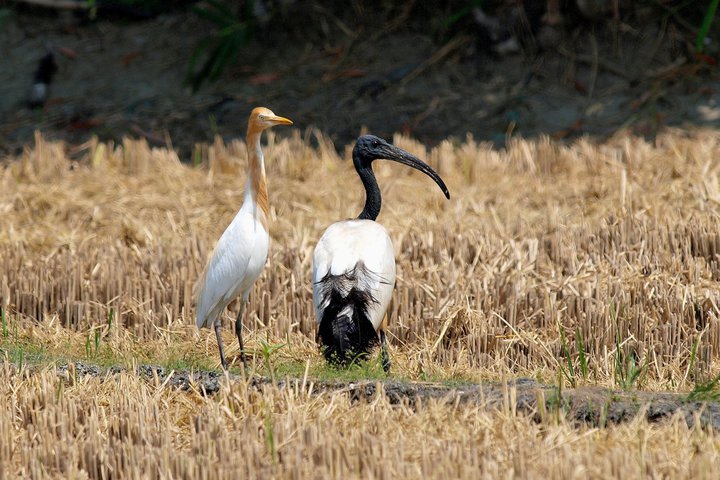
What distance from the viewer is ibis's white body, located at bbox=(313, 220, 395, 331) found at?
6691 millimetres

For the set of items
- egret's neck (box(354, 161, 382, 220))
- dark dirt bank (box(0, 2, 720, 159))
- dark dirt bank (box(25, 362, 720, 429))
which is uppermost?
dark dirt bank (box(0, 2, 720, 159))

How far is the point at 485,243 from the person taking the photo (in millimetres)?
8102

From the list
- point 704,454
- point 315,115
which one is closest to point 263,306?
point 704,454

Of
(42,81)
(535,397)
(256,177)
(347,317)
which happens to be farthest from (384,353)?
(42,81)

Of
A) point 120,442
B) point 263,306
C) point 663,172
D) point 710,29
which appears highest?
point 710,29

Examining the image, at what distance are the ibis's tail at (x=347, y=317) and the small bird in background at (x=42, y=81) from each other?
338 inches

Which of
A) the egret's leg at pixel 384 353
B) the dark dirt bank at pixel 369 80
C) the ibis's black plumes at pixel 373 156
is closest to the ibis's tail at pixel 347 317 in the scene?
the egret's leg at pixel 384 353

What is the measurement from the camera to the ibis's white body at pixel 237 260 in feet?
22.1

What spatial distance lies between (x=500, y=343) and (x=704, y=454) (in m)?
2.40

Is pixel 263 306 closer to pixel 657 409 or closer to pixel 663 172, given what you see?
pixel 657 409

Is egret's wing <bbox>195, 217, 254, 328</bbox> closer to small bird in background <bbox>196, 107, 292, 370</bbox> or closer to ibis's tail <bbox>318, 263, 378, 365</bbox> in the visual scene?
small bird in background <bbox>196, 107, 292, 370</bbox>

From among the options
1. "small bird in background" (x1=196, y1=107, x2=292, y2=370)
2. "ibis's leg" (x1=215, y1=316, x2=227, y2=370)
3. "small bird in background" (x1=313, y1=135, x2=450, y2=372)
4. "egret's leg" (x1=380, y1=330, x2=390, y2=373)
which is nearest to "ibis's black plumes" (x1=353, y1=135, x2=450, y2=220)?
"small bird in background" (x1=313, y1=135, x2=450, y2=372)

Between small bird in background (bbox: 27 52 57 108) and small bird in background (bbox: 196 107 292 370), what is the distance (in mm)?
8058

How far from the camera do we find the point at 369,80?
44.5 feet
